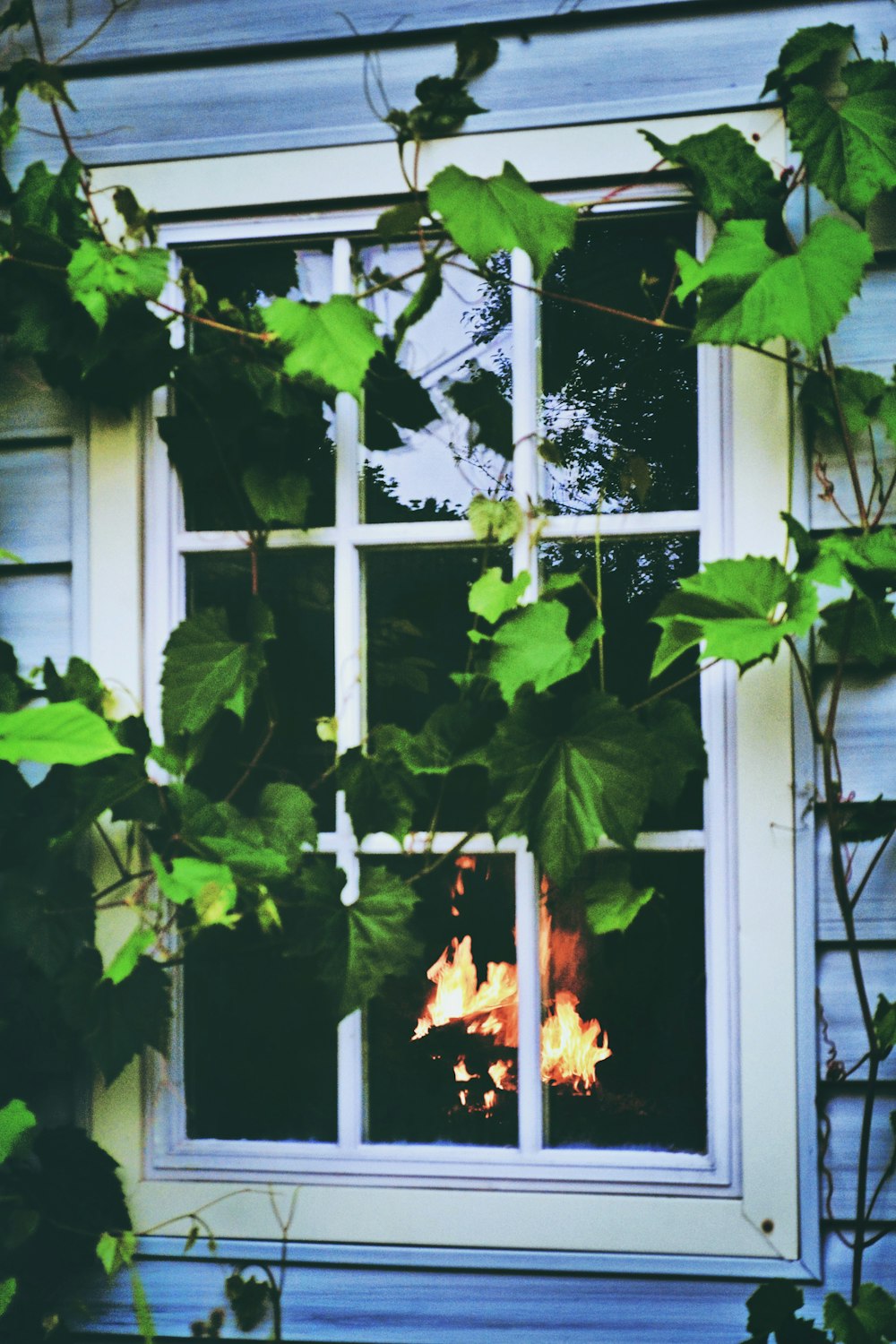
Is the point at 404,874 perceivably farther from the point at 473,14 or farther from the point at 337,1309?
the point at 473,14

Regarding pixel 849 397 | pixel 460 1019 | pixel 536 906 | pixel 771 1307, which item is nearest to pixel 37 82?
pixel 849 397

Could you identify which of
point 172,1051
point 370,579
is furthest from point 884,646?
point 172,1051

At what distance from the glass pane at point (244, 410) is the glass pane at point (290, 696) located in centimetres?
8

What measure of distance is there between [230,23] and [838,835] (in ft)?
4.78

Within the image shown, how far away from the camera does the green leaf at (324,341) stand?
1.27m

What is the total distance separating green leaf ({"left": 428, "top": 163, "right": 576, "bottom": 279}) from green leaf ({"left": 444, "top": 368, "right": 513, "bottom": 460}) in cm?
23

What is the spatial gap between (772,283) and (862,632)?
18.1 inches

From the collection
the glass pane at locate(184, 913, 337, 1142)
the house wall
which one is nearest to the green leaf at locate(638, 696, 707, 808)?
the house wall

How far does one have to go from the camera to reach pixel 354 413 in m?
1.48

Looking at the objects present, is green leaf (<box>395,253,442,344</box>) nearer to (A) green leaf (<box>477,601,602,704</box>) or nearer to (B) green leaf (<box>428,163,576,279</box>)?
(B) green leaf (<box>428,163,576,279</box>)

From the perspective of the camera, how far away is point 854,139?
4.17 ft

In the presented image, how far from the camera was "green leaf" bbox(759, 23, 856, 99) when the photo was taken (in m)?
1.31

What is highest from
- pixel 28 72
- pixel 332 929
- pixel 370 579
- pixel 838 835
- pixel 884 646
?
pixel 28 72

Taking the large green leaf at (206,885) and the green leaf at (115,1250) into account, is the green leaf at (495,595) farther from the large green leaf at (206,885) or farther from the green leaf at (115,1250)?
the green leaf at (115,1250)
